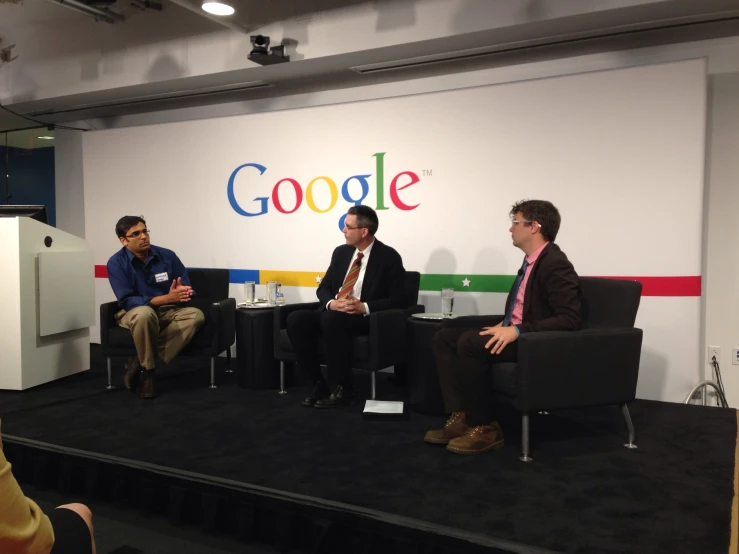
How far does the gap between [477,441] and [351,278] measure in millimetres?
1470

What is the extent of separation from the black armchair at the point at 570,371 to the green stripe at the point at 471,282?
131cm

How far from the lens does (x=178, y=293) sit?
13.5ft

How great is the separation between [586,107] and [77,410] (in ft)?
12.3

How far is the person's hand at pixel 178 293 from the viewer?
4.10m

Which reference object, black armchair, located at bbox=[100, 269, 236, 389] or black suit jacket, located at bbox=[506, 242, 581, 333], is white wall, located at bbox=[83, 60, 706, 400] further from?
black suit jacket, located at bbox=[506, 242, 581, 333]

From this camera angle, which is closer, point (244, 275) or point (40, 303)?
point (40, 303)

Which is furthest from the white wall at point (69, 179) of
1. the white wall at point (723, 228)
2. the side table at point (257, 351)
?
the white wall at point (723, 228)

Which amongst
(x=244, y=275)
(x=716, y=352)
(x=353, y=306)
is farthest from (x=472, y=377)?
(x=244, y=275)

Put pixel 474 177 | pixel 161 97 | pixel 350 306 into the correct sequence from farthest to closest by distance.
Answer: pixel 161 97 < pixel 474 177 < pixel 350 306

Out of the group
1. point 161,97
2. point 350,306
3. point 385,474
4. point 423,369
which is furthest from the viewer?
point 161,97

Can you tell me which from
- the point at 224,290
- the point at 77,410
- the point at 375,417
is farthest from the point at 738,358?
the point at 77,410

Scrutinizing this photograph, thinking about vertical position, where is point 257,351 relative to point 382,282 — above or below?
below

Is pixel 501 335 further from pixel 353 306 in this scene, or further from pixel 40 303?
pixel 40 303

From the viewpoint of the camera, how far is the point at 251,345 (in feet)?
13.7
